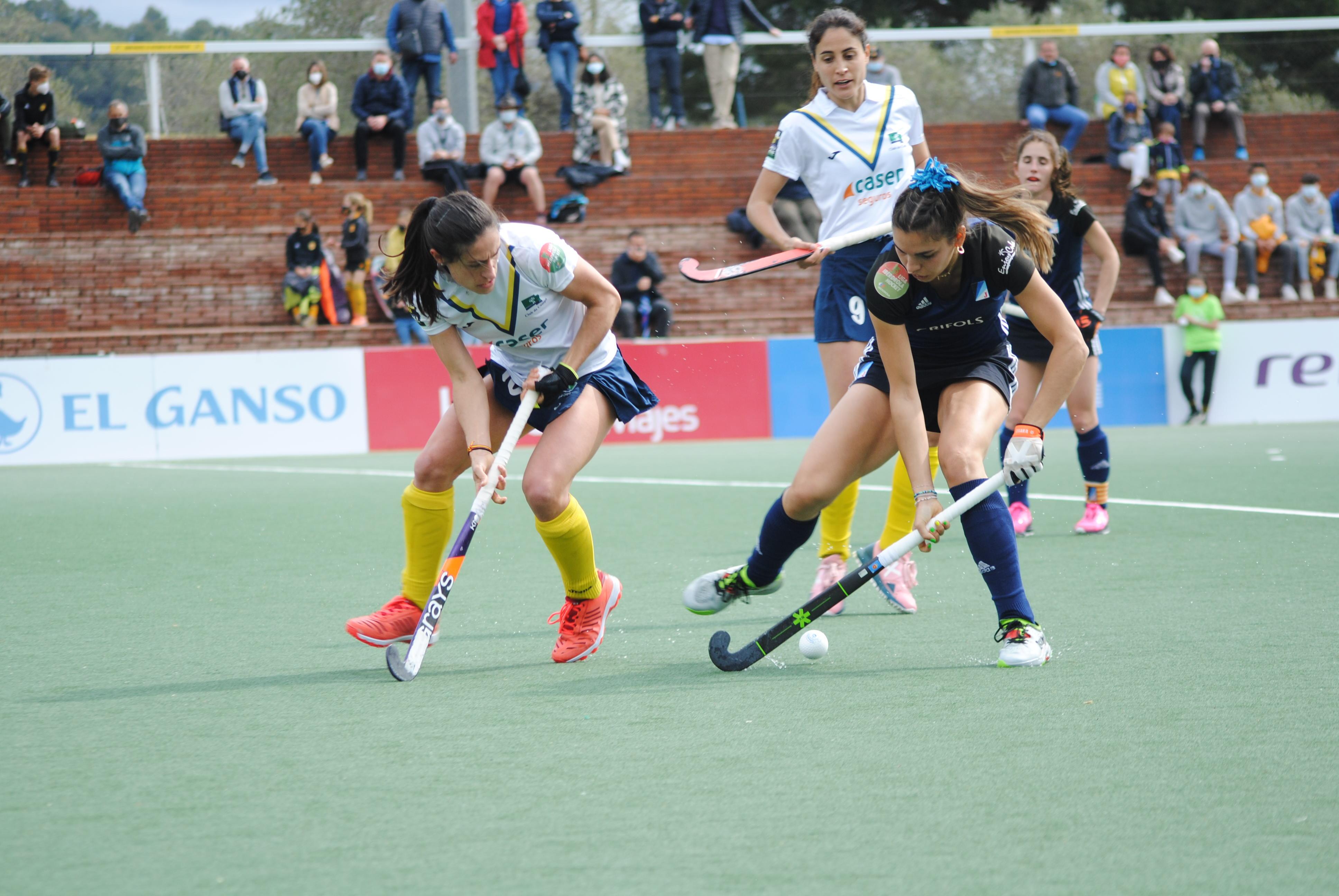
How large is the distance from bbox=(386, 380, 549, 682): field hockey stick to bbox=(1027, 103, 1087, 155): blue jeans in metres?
14.7

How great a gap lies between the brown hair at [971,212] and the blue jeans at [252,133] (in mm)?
14640

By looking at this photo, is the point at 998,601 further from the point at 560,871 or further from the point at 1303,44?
the point at 1303,44

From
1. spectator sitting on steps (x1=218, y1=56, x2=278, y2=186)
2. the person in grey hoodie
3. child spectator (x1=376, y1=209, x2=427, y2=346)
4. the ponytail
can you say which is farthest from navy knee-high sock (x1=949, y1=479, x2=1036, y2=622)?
spectator sitting on steps (x1=218, y1=56, x2=278, y2=186)

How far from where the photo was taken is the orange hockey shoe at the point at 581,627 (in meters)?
4.12

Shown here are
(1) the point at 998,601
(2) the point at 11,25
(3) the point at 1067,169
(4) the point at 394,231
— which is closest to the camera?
(1) the point at 998,601

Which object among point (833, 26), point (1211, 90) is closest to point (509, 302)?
point (833, 26)

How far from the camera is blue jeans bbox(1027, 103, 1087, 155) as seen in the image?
17547mm

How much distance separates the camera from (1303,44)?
59.8 ft

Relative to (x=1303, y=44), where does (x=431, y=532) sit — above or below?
below

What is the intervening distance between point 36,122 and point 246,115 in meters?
2.39

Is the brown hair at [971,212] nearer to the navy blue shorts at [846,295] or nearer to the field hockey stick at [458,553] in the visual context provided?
the navy blue shorts at [846,295]

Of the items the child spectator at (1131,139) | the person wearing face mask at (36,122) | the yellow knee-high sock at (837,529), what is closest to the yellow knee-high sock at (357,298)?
the person wearing face mask at (36,122)

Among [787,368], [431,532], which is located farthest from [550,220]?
[431,532]

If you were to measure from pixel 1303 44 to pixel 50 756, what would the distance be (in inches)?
738
